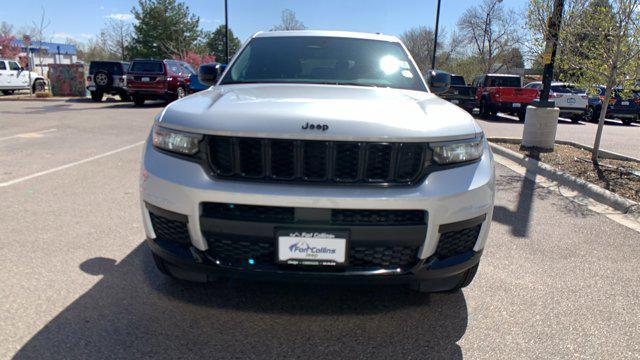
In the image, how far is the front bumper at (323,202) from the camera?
7.20 feet

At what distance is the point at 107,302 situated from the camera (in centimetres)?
279

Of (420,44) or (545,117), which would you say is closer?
(545,117)

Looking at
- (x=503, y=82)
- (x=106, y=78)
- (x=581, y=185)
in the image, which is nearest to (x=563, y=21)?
(x=581, y=185)

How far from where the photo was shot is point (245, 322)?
260 centimetres

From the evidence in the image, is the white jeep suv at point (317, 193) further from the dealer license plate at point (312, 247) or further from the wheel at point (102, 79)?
the wheel at point (102, 79)

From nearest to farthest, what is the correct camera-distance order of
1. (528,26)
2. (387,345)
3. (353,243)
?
(353,243) < (387,345) < (528,26)

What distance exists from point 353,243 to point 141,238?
2308mm

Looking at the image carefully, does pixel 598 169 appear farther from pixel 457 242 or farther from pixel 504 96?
pixel 504 96

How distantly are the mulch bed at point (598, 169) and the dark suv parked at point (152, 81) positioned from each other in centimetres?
1387

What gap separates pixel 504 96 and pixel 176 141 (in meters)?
17.0

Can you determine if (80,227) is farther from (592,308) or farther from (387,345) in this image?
(592,308)

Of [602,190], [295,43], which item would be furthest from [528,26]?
[295,43]

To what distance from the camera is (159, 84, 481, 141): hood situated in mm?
2250

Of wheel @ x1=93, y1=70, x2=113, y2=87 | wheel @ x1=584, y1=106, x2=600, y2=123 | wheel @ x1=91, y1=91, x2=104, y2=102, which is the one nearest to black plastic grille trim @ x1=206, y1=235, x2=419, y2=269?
wheel @ x1=584, y1=106, x2=600, y2=123
